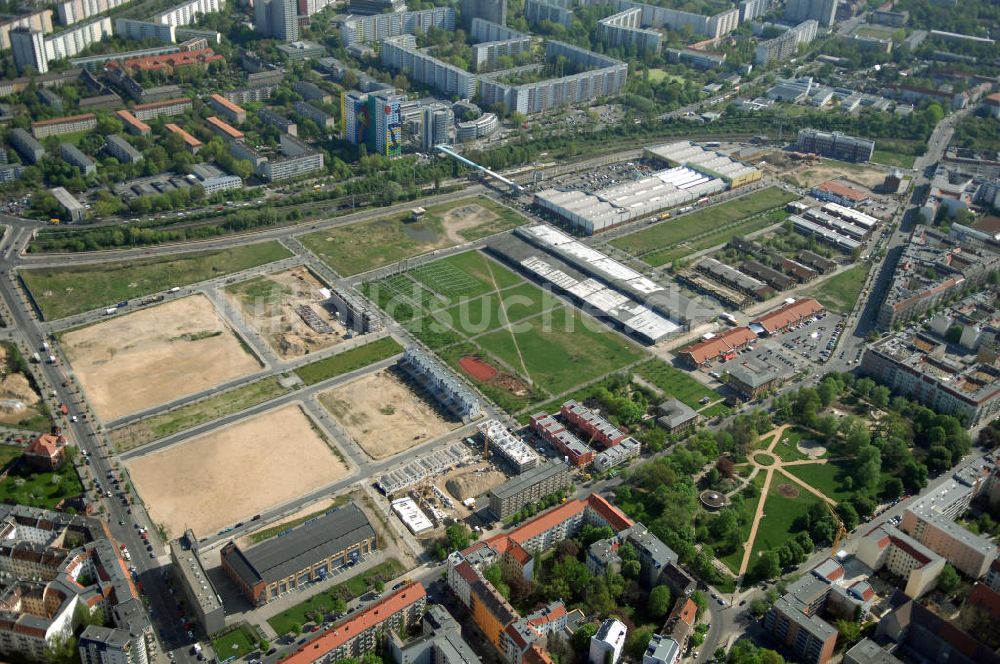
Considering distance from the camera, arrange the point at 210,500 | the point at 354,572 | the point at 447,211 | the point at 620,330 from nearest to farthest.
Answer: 1. the point at 354,572
2. the point at 210,500
3. the point at 620,330
4. the point at 447,211

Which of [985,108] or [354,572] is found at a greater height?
[985,108]

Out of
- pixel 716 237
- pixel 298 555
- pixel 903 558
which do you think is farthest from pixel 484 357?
pixel 903 558

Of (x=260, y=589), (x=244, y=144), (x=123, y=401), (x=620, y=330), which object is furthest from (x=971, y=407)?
(x=244, y=144)

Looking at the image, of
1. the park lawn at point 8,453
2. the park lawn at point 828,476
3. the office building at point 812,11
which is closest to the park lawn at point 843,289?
the park lawn at point 828,476

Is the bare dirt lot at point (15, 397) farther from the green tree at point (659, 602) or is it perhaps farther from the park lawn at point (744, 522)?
the park lawn at point (744, 522)

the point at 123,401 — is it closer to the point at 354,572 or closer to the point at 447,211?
the point at 354,572

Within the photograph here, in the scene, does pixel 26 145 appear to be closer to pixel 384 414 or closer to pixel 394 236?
pixel 394 236
